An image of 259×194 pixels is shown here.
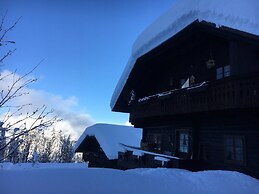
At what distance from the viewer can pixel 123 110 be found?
56.7 ft

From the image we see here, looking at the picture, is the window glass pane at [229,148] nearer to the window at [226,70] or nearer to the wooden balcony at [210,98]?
the wooden balcony at [210,98]

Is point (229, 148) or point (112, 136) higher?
point (112, 136)

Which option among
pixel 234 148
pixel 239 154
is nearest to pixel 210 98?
pixel 234 148

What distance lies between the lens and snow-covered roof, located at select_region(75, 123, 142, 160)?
20109mm

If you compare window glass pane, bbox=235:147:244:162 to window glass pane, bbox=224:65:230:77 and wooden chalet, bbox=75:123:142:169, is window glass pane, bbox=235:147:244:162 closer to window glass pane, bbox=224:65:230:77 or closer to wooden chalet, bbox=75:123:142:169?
window glass pane, bbox=224:65:230:77

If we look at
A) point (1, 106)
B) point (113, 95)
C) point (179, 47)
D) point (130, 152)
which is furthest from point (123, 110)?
point (1, 106)

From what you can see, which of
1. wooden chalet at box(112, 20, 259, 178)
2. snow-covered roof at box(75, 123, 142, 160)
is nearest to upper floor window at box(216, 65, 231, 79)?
wooden chalet at box(112, 20, 259, 178)

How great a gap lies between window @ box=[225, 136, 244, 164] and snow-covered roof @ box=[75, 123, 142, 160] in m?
10.2

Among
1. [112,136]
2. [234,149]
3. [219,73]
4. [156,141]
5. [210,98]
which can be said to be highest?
[219,73]

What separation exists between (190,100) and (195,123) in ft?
5.17

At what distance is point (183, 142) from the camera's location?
13.2m

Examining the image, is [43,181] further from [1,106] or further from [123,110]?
[123,110]

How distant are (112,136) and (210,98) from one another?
12521 mm

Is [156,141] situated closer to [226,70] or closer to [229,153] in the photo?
[229,153]
